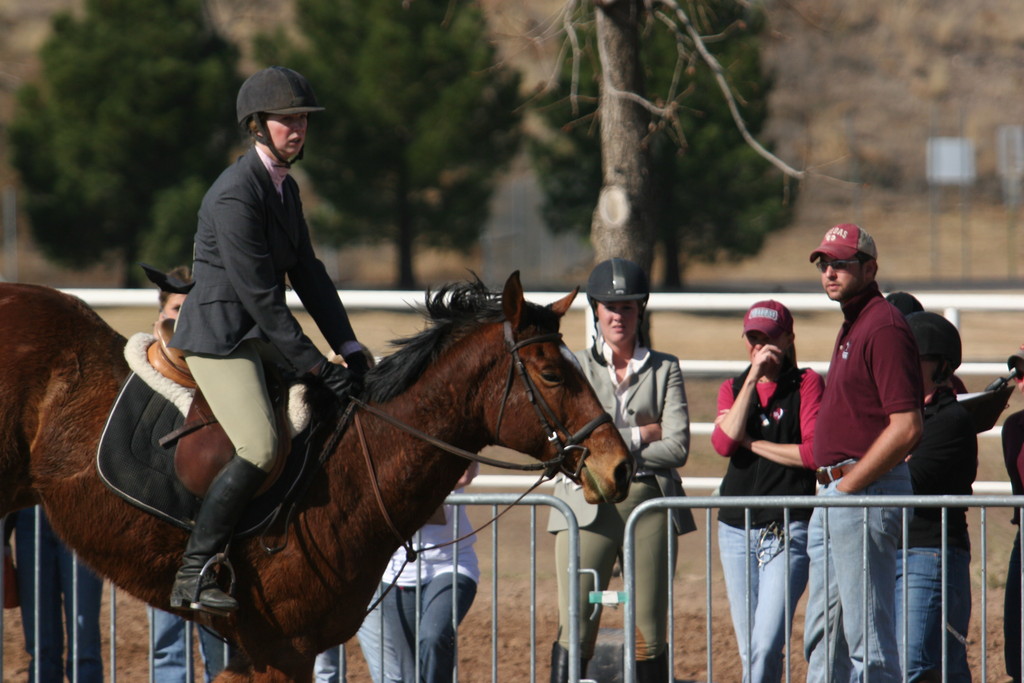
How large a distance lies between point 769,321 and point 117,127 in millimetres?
24825

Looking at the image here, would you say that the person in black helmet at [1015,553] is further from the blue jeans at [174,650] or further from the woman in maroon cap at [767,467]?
the blue jeans at [174,650]

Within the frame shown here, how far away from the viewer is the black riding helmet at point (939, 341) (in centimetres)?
570

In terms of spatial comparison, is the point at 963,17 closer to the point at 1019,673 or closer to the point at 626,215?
the point at 626,215

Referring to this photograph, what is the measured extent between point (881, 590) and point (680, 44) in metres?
6.03

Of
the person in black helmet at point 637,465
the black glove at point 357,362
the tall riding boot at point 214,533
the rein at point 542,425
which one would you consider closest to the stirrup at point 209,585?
the tall riding boot at point 214,533

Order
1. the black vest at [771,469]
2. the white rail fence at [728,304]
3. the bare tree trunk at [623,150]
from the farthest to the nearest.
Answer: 1. the bare tree trunk at [623,150]
2. the white rail fence at [728,304]
3. the black vest at [771,469]

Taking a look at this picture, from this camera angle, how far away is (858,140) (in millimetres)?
49062

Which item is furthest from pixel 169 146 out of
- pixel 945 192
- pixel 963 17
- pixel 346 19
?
pixel 963 17

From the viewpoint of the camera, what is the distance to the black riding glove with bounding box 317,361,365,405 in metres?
4.42

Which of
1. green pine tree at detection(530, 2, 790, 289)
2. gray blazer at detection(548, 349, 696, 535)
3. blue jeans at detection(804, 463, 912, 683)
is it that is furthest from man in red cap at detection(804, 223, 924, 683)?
green pine tree at detection(530, 2, 790, 289)

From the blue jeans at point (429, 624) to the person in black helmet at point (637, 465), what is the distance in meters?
0.47

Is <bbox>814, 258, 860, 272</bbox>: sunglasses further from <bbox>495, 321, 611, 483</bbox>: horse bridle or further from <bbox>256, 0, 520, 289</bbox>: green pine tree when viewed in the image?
<bbox>256, 0, 520, 289</bbox>: green pine tree

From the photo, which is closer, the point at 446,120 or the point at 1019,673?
the point at 1019,673

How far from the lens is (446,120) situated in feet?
94.4
